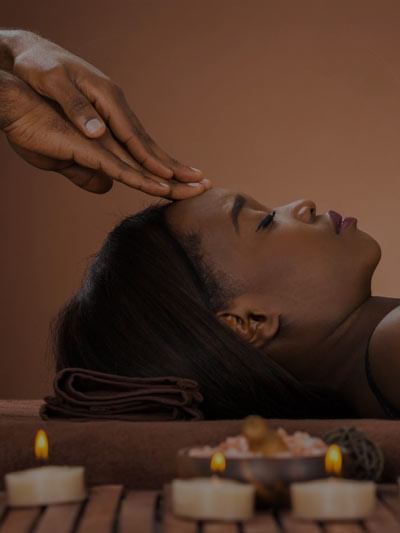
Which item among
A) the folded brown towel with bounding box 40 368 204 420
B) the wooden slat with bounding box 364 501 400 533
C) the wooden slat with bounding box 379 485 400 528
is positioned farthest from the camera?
the folded brown towel with bounding box 40 368 204 420

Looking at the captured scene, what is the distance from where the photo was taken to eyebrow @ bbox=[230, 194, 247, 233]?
2.23m

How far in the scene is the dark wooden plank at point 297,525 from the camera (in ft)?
3.98

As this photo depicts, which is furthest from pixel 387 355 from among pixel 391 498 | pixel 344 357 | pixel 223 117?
pixel 223 117

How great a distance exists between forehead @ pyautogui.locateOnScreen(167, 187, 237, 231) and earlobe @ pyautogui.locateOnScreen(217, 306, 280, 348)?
7.7 inches

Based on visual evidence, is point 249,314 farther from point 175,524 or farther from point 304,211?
point 175,524

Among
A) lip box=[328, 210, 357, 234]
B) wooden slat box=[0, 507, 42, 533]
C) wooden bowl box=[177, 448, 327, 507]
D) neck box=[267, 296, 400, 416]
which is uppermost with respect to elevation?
lip box=[328, 210, 357, 234]

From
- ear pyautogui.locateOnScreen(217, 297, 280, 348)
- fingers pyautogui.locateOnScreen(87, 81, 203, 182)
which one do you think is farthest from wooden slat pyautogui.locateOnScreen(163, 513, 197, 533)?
fingers pyautogui.locateOnScreen(87, 81, 203, 182)

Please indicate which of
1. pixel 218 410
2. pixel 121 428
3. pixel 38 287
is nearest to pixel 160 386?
pixel 218 410

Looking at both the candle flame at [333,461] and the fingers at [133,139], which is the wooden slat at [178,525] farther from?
the fingers at [133,139]

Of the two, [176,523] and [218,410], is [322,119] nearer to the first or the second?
[218,410]

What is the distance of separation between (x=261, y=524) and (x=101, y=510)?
8.3 inches

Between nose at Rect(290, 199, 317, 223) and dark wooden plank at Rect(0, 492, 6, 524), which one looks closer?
dark wooden plank at Rect(0, 492, 6, 524)

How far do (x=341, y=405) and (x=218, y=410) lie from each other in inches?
10.9

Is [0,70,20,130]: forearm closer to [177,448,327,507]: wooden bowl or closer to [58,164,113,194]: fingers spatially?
[58,164,113,194]: fingers
